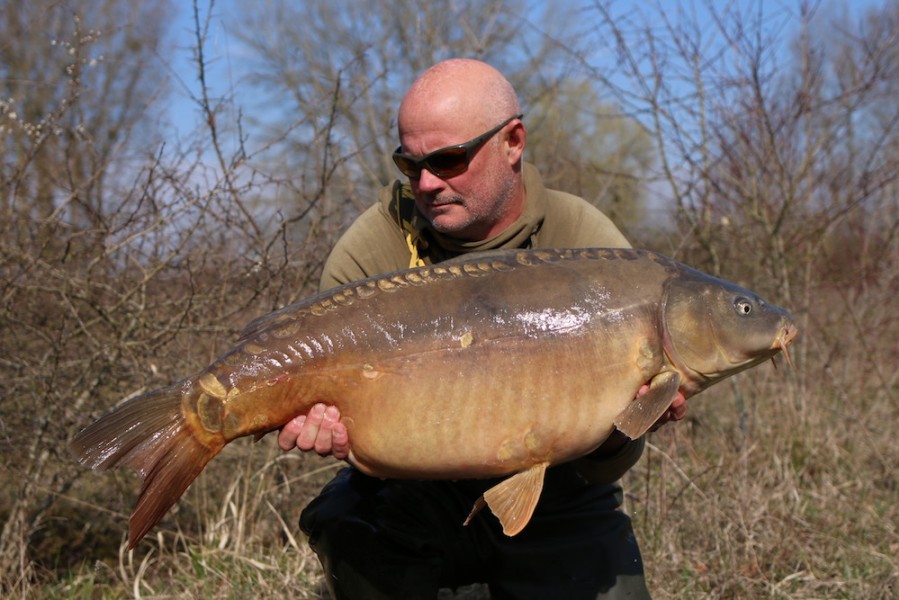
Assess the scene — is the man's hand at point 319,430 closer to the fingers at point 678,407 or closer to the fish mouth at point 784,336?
the fingers at point 678,407

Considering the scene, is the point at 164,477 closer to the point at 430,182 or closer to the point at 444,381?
the point at 444,381

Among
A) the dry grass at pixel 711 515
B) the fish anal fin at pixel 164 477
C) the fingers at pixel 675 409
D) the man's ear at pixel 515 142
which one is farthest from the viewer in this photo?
the dry grass at pixel 711 515

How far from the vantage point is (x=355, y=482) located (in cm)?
291

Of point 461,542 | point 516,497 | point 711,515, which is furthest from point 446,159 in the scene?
point 711,515

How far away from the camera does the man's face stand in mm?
2783

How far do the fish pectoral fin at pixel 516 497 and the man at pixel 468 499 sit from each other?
46cm

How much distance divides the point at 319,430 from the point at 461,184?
36.0 inches

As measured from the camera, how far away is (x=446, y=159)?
9.05 ft

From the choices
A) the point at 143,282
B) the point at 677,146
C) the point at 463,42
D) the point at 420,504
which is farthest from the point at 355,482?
the point at 463,42

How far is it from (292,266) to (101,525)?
1.69m

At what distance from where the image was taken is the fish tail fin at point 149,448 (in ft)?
6.95

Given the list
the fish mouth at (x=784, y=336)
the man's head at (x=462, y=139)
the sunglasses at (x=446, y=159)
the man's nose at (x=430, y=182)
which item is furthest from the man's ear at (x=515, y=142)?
the fish mouth at (x=784, y=336)

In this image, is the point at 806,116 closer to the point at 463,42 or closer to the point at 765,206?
the point at 765,206

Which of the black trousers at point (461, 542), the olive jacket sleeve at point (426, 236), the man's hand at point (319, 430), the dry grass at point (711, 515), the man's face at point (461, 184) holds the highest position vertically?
the man's face at point (461, 184)
